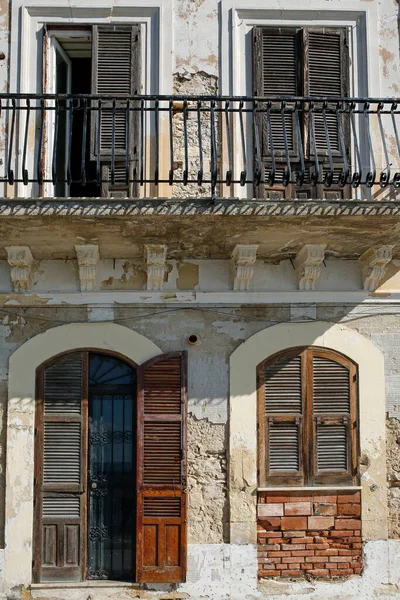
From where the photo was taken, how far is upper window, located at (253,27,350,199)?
25.6 ft

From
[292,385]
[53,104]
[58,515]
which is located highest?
[53,104]

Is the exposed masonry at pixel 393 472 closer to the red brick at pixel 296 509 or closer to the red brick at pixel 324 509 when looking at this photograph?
the red brick at pixel 324 509

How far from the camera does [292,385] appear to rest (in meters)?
7.73

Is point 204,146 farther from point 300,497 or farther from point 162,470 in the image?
point 300,497

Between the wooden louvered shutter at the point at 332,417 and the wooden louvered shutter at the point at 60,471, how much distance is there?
2372 mm

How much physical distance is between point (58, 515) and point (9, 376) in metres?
1.48

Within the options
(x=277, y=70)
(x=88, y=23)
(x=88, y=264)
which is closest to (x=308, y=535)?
(x=88, y=264)

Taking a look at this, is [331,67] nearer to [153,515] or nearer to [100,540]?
[153,515]

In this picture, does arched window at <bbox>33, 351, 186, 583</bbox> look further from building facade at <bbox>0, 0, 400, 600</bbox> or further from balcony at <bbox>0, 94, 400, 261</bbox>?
balcony at <bbox>0, 94, 400, 261</bbox>

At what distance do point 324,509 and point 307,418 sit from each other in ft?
3.02

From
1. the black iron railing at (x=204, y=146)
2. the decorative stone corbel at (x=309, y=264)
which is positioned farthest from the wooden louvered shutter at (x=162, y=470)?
the black iron railing at (x=204, y=146)

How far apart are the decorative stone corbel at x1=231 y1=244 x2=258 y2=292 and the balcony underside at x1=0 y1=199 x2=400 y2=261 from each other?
0.08 meters

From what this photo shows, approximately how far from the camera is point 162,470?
297 inches

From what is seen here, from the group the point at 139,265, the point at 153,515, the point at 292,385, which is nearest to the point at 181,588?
the point at 153,515
